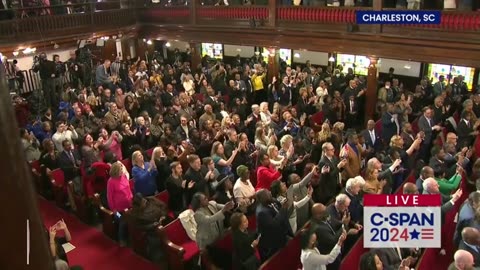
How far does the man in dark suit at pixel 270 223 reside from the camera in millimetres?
5602

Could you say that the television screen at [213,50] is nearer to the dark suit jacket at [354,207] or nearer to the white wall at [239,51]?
the white wall at [239,51]

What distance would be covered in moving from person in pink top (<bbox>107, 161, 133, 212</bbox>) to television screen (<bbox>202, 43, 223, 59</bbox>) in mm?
13304

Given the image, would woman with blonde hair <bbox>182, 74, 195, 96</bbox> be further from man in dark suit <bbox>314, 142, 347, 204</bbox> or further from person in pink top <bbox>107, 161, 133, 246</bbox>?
man in dark suit <bbox>314, 142, 347, 204</bbox>

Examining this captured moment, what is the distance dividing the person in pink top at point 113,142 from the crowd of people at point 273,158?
27 mm

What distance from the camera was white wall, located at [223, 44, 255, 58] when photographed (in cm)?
1869

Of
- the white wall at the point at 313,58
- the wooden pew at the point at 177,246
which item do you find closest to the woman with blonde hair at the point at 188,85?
the white wall at the point at 313,58

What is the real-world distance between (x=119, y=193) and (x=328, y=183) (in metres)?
3.31

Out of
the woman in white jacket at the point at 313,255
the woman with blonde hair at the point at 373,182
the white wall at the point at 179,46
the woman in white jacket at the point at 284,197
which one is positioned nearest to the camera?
the woman in white jacket at the point at 313,255

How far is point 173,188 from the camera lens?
6.93 meters

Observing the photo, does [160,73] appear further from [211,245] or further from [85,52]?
[211,245]

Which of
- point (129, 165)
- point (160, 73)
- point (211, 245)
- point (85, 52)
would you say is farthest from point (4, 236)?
point (85, 52)

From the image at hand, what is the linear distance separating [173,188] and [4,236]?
6.27 meters

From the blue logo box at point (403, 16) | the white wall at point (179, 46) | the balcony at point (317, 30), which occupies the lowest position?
the white wall at point (179, 46)

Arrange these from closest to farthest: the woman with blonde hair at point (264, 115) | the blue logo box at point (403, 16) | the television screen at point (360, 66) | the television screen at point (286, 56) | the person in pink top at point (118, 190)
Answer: the person in pink top at point (118, 190) < the blue logo box at point (403, 16) < the woman with blonde hair at point (264, 115) < the television screen at point (360, 66) < the television screen at point (286, 56)
